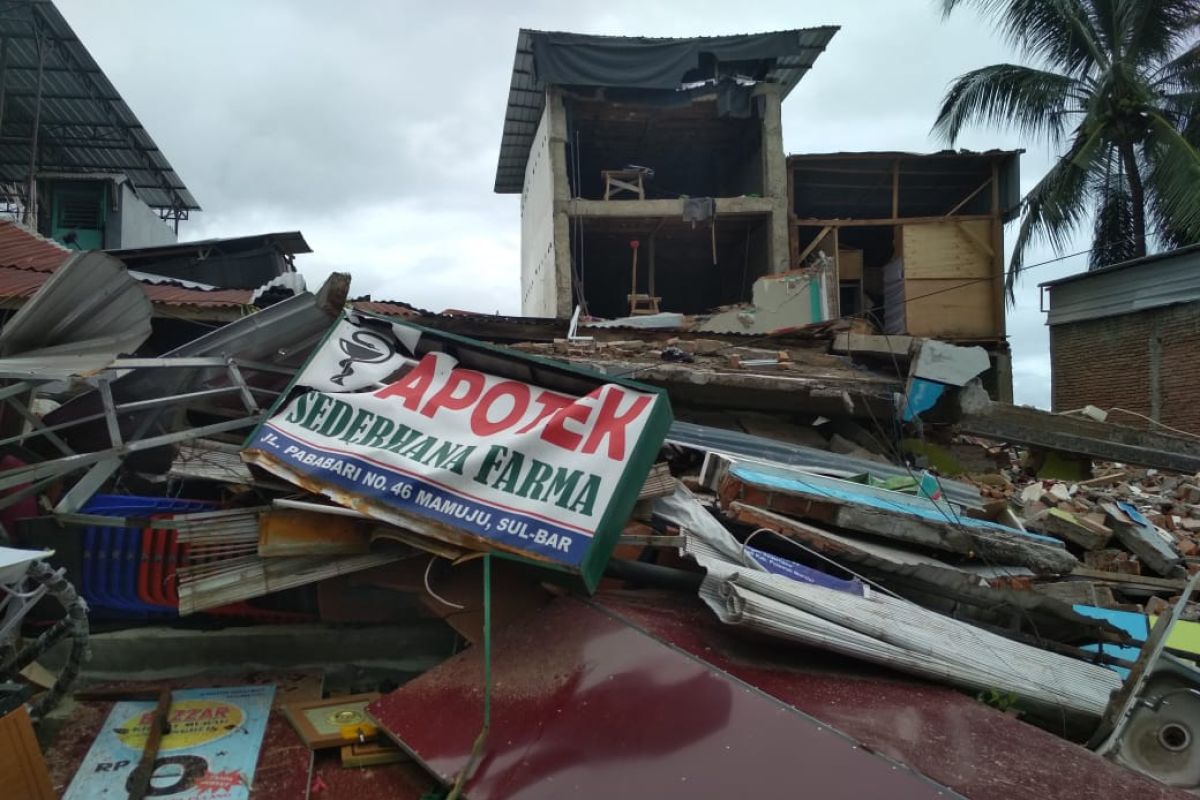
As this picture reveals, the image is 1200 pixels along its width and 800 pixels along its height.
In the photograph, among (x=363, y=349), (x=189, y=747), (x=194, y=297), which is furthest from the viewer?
(x=194, y=297)

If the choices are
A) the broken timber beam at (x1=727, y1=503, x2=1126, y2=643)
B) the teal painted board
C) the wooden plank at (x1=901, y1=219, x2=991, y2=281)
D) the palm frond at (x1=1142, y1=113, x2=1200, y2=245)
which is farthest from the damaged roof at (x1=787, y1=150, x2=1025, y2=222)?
the broken timber beam at (x1=727, y1=503, x2=1126, y2=643)

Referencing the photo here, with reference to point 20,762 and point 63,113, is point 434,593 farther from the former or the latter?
point 63,113

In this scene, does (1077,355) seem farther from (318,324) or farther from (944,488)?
(318,324)

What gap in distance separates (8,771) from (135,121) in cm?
1799

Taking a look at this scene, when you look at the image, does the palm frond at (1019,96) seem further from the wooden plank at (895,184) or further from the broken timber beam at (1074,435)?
the broken timber beam at (1074,435)

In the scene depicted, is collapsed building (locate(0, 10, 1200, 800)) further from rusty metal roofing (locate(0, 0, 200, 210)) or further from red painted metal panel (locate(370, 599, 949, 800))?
rusty metal roofing (locate(0, 0, 200, 210))

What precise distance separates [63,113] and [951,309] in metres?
19.7

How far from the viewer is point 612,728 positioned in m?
2.88

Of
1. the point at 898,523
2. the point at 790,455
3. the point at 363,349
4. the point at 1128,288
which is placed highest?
the point at 1128,288

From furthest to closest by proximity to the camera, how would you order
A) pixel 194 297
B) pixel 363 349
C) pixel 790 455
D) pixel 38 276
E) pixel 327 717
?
pixel 194 297
pixel 38 276
pixel 790 455
pixel 363 349
pixel 327 717

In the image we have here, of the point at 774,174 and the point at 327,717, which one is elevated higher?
the point at 774,174

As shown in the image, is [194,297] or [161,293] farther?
[161,293]

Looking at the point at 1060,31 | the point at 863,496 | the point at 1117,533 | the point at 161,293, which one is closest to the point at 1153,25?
the point at 1060,31

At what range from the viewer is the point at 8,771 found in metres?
2.80
